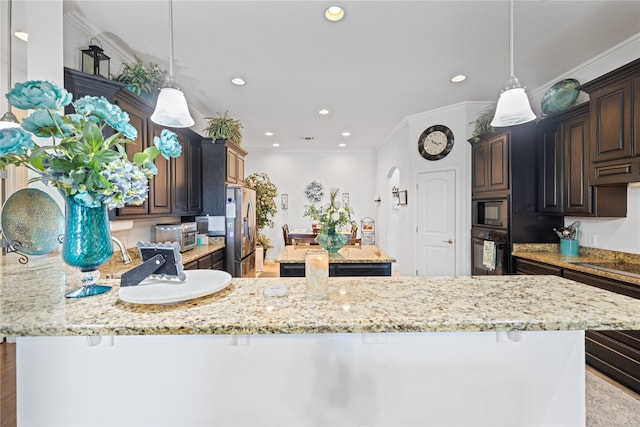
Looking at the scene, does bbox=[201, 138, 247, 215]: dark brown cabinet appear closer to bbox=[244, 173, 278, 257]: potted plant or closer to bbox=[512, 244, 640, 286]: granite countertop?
bbox=[244, 173, 278, 257]: potted plant

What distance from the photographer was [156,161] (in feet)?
9.00

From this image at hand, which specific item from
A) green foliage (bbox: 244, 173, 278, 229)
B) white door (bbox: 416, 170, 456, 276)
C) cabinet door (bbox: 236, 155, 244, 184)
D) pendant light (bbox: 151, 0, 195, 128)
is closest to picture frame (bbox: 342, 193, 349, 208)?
green foliage (bbox: 244, 173, 278, 229)

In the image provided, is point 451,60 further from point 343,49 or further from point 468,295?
point 468,295

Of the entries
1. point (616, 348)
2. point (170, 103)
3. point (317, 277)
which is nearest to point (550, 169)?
point (616, 348)

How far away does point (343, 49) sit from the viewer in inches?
102

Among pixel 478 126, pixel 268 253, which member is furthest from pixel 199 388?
pixel 268 253

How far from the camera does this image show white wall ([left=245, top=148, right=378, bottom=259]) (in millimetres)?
7102

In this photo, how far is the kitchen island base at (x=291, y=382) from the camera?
0.95 metres

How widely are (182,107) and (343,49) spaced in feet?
5.34

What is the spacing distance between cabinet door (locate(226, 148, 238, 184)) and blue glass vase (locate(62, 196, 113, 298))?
9.86 feet

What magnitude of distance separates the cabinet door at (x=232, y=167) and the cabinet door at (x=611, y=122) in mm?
3998

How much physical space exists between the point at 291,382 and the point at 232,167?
3.59 meters

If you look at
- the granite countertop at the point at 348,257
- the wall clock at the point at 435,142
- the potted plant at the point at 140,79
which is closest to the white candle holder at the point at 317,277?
the granite countertop at the point at 348,257

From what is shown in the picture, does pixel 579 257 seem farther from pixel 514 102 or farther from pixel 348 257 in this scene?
pixel 348 257
